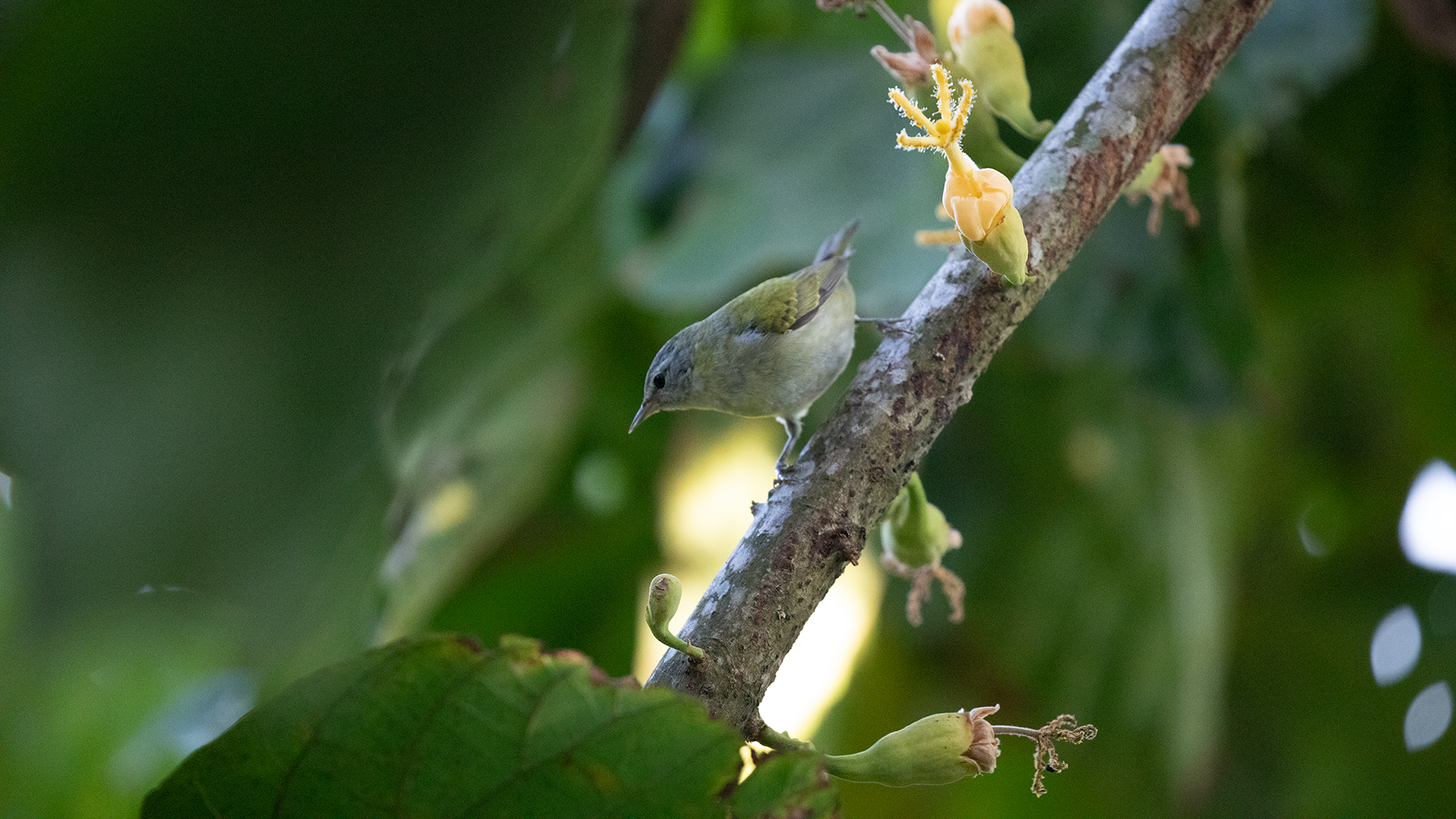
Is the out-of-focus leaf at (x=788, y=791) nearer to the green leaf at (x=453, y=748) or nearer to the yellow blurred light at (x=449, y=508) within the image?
the green leaf at (x=453, y=748)

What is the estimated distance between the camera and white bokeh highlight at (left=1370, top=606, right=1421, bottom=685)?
1.71 meters

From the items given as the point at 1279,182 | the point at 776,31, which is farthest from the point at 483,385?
the point at 1279,182

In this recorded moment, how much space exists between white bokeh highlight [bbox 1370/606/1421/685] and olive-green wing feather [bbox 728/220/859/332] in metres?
1.35

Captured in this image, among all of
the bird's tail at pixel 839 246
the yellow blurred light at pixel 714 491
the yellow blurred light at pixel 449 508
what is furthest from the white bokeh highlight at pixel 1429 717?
the yellow blurred light at pixel 449 508

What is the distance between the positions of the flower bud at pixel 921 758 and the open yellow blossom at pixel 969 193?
0.22m

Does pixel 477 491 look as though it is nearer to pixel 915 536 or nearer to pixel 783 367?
pixel 783 367

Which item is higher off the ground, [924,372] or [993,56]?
[993,56]

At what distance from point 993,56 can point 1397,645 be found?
159cm

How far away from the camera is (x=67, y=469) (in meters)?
0.49

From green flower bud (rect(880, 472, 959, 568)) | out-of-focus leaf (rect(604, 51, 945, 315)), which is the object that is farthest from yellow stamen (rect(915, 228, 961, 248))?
out-of-focus leaf (rect(604, 51, 945, 315))

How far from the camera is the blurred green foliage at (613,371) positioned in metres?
0.53

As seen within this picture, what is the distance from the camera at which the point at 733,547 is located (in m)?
1.54

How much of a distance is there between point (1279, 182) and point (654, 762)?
5.46ft

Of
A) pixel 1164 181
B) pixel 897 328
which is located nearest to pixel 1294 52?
pixel 1164 181
